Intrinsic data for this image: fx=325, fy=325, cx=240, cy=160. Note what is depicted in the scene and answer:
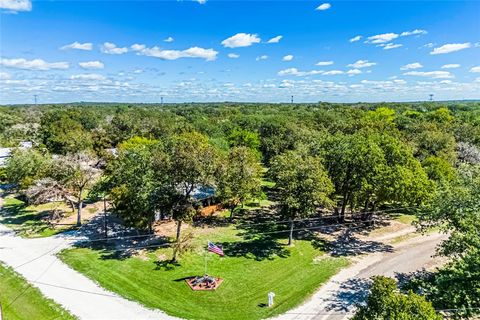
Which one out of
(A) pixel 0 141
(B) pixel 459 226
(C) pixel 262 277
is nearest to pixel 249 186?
(C) pixel 262 277

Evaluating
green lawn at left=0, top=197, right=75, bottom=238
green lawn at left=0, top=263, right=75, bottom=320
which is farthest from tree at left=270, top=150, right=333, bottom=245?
green lawn at left=0, top=197, right=75, bottom=238

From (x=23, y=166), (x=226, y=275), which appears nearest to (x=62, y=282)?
(x=226, y=275)

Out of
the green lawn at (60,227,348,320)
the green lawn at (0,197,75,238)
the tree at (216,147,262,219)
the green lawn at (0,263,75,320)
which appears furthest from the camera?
the tree at (216,147,262,219)

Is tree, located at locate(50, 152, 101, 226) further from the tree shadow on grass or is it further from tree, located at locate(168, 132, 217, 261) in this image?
the tree shadow on grass

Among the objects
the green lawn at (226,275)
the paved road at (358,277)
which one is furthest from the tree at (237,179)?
the paved road at (358,277)

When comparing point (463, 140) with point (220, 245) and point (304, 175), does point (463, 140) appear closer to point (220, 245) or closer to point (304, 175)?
point (304, 175)

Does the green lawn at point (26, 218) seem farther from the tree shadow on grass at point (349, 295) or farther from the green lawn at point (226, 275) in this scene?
the tree shadow on grass at point (349, 295)
